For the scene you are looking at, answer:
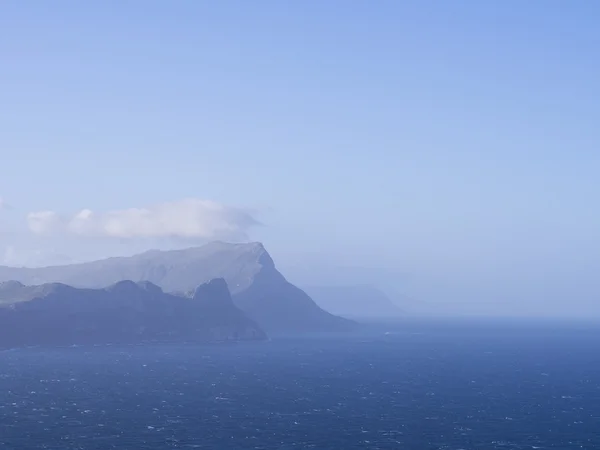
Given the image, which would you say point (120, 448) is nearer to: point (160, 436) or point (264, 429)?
point (160, 436)

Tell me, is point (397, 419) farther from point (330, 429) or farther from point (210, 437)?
point (210, 437)

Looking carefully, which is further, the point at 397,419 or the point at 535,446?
the point at 397,419

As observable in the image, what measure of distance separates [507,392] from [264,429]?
74.8 meters

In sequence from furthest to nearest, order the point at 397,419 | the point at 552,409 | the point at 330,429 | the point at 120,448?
the point at 552,409 → the point at 397,419 → the point at 330,429 → the point at 120,448

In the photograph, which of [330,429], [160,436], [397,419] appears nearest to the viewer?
[160,436]

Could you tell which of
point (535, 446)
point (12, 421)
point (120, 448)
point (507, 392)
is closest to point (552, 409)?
point (507, 392)

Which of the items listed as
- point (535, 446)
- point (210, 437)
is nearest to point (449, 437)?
point (535, 446)

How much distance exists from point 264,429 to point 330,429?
11.9 m

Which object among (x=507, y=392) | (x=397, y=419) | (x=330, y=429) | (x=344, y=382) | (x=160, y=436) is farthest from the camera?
(x=344, y=382)

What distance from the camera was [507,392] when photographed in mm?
173625

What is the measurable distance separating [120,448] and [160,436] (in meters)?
10.2

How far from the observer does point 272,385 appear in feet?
598

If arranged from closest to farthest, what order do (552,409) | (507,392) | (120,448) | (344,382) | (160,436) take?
(120,448), (160,436), (552,409), (507,392), (344,382)

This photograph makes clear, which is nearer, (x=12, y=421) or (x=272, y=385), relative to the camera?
(x=12, y=421)
